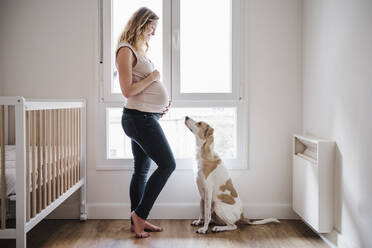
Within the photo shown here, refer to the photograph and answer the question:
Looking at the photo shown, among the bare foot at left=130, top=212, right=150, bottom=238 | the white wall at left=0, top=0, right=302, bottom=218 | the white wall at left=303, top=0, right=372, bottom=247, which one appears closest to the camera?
the white wall at left=303, top=0, right=372, bottom=247

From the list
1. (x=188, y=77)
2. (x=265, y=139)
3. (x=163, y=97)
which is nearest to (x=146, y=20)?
(x=163, y=97)

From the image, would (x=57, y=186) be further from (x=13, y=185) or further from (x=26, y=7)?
(x=26, y=7)

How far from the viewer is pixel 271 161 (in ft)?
8.85

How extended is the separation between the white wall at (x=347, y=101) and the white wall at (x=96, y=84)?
0.28 m

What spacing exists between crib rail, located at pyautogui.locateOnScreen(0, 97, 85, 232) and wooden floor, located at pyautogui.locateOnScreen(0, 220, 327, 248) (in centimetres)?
29

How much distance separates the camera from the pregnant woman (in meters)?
2.09

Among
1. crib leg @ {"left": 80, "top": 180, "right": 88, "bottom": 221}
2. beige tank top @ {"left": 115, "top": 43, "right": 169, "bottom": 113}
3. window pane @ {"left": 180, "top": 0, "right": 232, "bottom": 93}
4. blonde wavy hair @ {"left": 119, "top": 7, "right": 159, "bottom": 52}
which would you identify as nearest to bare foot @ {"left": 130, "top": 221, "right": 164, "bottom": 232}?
crib leg @ {"left": 80, "top": 180, "right": 88, "bottom": 221}

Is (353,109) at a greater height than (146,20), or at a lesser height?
lesser

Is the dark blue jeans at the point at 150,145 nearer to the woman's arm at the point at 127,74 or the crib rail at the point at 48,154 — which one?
the woman's arm at the point at 127,74

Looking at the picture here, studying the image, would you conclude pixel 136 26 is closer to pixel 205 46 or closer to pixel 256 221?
pixel 205 46

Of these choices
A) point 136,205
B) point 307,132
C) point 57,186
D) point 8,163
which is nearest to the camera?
point 8,163

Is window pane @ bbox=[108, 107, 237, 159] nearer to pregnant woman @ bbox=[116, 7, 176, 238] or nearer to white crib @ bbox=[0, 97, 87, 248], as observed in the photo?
white crib @ bbox=[0, 97, 87, 248]

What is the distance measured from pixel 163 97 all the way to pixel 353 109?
1.10 metres

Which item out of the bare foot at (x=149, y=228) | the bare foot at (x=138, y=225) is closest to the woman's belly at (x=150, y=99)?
the bare foot at (x=138, y=225)
